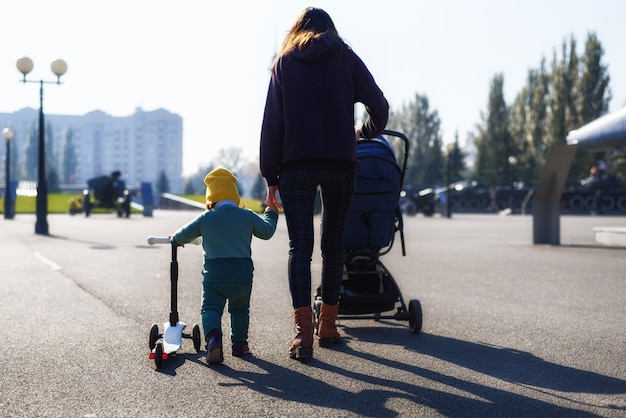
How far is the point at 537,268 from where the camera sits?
31.6 ft

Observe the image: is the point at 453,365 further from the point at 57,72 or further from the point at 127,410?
the point at 57,72

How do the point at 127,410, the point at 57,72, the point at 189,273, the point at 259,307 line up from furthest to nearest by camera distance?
the point at 57,72 < the point at 189,273 < the point at 259,307 < the point at 127,410

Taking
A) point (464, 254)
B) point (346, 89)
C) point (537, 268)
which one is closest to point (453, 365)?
point (346, 89)

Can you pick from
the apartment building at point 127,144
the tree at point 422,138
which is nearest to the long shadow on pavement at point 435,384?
the tree at point 422,138

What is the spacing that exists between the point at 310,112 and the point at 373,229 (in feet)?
3.49

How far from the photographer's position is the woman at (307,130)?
4059 mm

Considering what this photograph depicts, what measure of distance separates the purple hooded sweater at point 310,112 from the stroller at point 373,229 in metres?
0.68

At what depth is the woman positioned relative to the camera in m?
4.06

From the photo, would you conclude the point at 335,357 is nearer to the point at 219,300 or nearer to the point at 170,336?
the point at 219,300

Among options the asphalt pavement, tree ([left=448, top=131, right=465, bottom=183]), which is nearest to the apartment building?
tree ([left=448, top=131, right=465, bottom=183])

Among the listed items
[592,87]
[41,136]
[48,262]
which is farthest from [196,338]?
[592,87]

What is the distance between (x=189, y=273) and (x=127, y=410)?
5.94 metres

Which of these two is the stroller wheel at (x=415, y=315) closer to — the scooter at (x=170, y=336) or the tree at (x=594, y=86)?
the scooter at (x=170, y=336)

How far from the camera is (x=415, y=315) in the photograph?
15.7 ft
